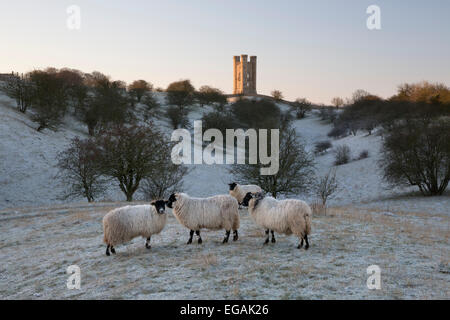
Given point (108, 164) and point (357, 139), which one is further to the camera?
point (357, 139)

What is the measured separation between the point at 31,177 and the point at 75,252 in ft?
101

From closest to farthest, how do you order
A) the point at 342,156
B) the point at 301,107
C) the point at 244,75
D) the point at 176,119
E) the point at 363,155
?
the point at 363,155 → the point at 342,156 → the point at 176,119 → the point at 301,107 → the point at 244,75

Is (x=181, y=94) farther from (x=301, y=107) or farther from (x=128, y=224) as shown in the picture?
(x=128, y=224)

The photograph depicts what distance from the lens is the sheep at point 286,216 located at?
34.2 ft

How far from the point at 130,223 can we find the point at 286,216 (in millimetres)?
4819

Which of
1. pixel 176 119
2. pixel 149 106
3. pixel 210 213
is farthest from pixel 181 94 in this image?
pixel 210 213

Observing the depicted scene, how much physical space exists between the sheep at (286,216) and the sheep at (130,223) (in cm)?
315

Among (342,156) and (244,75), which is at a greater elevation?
(244,75)

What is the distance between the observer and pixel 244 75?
188 metres

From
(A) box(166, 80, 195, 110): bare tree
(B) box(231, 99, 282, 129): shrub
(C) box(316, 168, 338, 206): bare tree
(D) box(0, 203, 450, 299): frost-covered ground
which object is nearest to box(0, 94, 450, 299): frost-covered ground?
(D) box(0, 203, 450, 299): frost-covered ground

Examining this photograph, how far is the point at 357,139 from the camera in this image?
67688 mm

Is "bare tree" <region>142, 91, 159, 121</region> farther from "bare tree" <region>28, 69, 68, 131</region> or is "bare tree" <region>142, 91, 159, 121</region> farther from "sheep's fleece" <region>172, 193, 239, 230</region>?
"sheep's fleece" <region>172, 193, 239, 230</region>

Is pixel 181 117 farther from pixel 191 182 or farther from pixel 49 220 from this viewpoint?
pixel 49 220
